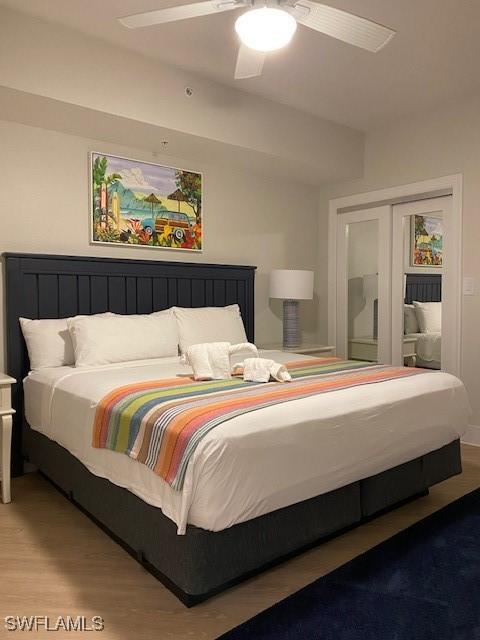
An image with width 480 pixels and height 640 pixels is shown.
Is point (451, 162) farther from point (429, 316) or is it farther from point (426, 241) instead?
point (429, 316)

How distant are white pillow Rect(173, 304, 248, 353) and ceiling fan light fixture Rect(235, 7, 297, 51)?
1.92 metres

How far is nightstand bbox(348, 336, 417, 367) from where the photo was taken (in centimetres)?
444

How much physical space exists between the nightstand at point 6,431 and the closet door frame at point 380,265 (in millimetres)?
3182

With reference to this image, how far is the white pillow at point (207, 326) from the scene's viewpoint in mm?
3609

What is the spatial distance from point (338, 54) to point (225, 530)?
289 centimetres

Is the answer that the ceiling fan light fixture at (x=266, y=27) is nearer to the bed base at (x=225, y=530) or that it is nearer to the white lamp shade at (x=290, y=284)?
the bed base at (x=225, y=530)

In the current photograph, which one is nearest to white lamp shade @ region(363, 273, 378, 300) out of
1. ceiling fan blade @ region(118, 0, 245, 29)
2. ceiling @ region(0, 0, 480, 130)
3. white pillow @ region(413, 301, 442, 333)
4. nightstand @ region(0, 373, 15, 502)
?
white pillow @ region(413, 301, 442, 333)

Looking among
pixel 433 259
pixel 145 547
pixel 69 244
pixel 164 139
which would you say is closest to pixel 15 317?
pixel 69 244

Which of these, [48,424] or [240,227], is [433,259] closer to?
[240,227]

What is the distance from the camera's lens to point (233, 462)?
1740 millimetres

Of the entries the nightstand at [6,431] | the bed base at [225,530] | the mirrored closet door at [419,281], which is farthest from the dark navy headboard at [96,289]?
the mirrored closet door at [419,281]

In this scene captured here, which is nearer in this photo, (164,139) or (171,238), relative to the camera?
(164,139)

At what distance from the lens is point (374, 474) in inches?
91.2

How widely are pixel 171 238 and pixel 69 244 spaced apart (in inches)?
32.0
